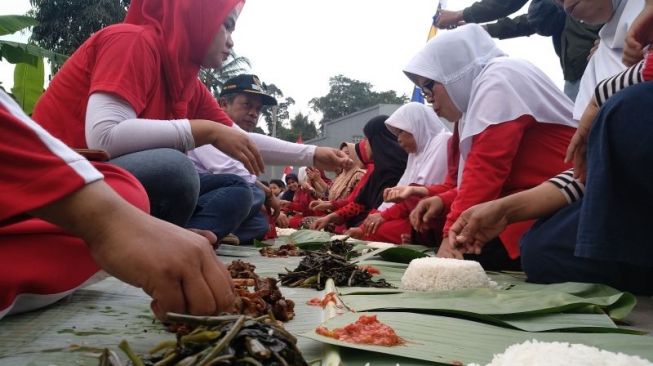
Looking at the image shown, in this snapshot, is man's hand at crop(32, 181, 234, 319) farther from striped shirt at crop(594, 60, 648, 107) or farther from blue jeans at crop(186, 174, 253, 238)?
blue jeans at crop(186, 174, 253, 238)

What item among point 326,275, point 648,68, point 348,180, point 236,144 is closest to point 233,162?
point 236,144

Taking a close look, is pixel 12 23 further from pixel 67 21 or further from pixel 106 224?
pixel 67 21

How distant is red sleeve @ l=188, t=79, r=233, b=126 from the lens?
3.28 m

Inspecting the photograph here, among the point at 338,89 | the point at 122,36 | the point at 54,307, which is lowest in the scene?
the point at 54,307

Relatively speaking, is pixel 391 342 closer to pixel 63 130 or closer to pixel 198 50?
pixel 63 130

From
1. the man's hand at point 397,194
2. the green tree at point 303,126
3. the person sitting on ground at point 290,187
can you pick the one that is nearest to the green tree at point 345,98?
the green tree at point 303,126

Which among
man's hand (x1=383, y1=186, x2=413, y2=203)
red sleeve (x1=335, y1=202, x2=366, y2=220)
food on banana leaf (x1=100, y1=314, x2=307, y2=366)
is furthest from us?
red sleeve (x1=335, y1=202, x2=366, y2=220)

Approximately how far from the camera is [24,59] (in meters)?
4.74

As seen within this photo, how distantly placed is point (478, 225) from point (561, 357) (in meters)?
1.24

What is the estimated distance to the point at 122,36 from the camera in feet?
7.63

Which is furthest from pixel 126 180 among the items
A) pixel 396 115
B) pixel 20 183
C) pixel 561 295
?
pixel 396 115

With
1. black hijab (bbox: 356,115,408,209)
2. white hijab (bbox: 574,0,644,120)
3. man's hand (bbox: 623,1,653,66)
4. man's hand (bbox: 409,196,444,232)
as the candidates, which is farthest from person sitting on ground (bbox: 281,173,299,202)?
man's hand (bbox: 623,1,653,66)

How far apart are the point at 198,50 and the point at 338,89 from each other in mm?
51931

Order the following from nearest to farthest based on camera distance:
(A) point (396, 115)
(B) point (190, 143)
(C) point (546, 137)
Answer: (B) point (190, 143) < (C) point (546, 137) < (A) point (396, 115)
